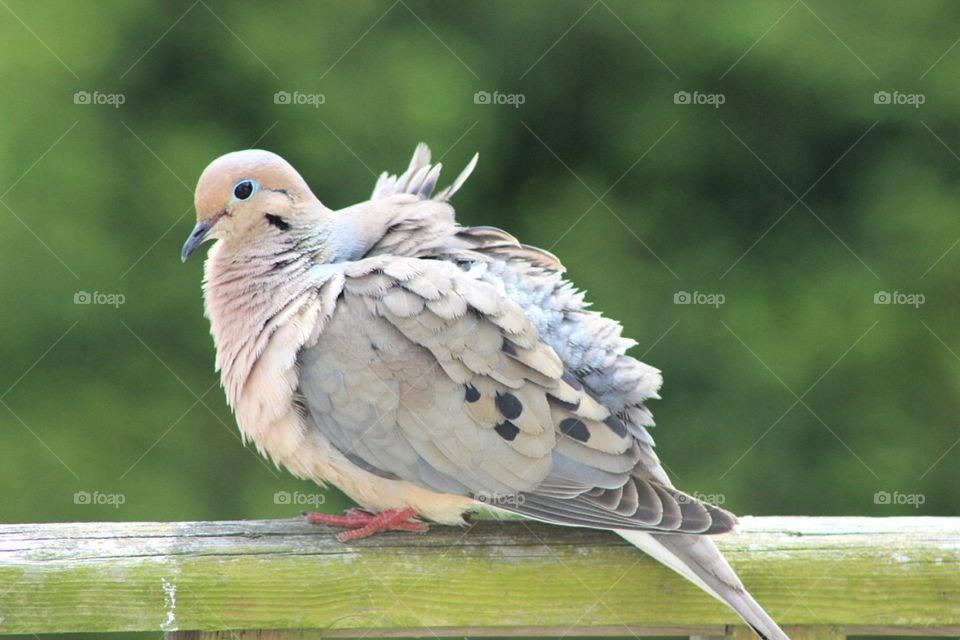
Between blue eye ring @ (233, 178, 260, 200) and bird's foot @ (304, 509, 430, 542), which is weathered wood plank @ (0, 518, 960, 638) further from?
blue eye ring @ (233, 178, 260, 200)

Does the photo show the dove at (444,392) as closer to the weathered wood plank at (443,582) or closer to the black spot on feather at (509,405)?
the black spot on feather at (509,405)

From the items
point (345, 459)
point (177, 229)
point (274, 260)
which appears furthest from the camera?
point (177, 229)

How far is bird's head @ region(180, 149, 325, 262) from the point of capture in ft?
9.33

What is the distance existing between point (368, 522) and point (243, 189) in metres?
0.90

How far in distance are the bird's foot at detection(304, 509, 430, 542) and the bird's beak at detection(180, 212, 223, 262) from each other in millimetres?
773

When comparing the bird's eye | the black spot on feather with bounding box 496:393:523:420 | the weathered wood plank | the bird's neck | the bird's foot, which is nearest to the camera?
the weathered wood plank

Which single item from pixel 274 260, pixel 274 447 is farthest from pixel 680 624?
pixel 274 260

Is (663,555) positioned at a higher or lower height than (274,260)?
lower

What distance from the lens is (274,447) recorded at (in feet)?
8.82

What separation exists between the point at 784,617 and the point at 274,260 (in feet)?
4.73

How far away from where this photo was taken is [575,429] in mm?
2523

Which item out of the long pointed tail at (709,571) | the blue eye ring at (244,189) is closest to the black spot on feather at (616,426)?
Answer: the long pointed tail at (709,571)

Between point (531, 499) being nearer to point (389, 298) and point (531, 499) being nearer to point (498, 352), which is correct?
point (498, 352)

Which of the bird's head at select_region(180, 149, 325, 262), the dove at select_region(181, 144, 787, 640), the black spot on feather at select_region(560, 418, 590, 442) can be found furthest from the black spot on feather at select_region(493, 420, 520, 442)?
the bird's head at select_region(180, 149, 325, 262)
